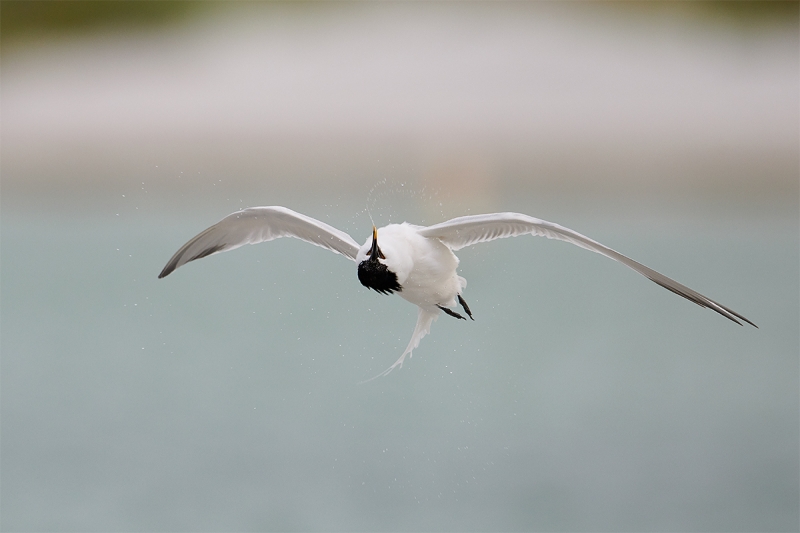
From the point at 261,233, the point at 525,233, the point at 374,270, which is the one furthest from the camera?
the point at 261,233

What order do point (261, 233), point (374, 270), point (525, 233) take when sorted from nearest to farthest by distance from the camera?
point (374, 270) < point (525, 233) < point (261, 233)

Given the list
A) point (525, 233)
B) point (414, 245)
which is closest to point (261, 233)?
point (414, 245)

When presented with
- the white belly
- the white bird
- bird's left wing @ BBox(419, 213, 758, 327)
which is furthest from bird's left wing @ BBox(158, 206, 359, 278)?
bird's left wing @ BBox(419, 213, 758, 327)

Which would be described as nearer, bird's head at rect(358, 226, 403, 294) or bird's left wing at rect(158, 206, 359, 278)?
bird's head at rect(358, 226, 403, 294)

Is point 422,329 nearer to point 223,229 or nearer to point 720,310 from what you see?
point 223,229

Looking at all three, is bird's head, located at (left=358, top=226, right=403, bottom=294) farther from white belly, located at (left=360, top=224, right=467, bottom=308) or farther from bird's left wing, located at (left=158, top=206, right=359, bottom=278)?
bird's left wing, located at (left=158, top=206, right=359, bottom=278)

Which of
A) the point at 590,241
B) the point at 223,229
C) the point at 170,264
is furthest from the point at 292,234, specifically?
the point at 590,241

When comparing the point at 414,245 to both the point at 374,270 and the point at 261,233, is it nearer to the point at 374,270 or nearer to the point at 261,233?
the point at 374,270
